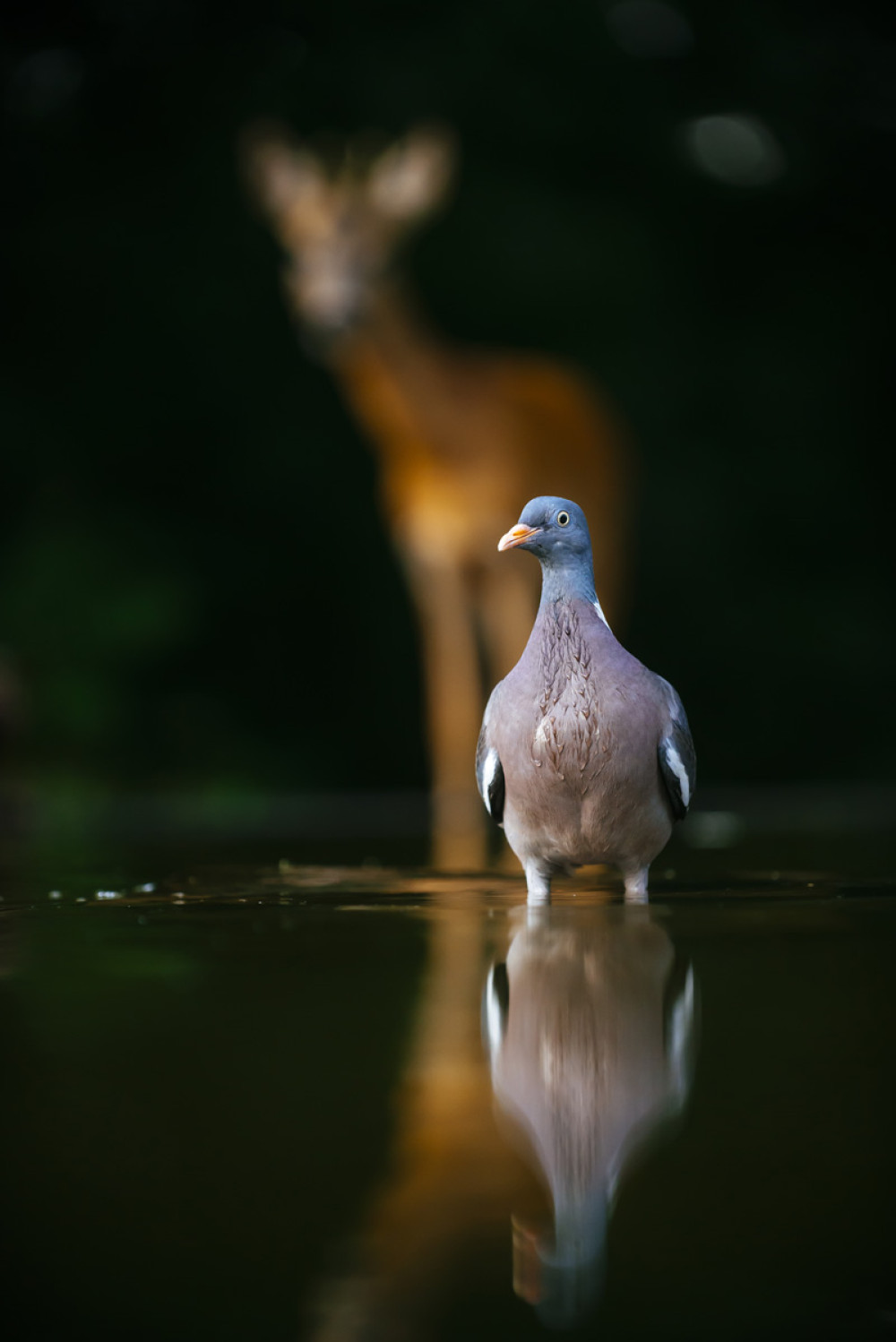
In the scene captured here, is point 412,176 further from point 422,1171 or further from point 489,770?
point 422,1171

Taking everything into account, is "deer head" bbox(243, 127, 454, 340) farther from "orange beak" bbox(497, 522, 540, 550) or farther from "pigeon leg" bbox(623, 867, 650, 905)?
"pigeon leg" bbox(623, 867, 650, 905)

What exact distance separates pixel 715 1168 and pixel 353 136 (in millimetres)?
6087

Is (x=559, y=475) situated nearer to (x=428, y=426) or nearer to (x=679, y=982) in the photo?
(x=428, y=426)

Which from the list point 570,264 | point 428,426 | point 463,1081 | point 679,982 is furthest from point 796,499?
point 463,1081

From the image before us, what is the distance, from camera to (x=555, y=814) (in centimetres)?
225

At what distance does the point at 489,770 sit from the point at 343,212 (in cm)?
378

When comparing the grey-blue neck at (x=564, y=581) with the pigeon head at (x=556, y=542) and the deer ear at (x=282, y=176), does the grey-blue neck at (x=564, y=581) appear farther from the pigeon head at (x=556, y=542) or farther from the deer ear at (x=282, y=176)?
the deer ear at (x=282, y=176)

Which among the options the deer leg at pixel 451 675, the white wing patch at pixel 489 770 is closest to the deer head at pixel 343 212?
the deer leg at pixel 451 675

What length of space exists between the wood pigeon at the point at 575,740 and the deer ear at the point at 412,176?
3.70 m

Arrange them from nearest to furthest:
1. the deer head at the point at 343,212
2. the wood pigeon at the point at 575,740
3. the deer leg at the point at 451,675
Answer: the wood pigeon at the point at 575,740, the deer head at the point at 343,212, the deer leg at the point at 451,675

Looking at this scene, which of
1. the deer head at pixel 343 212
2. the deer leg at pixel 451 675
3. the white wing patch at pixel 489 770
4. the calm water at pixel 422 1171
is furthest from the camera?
the deer leg at pixel 451 675

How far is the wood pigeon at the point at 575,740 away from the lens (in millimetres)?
2227

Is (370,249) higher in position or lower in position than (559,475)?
higher

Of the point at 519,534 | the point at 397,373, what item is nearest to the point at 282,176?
the point at 397,373
